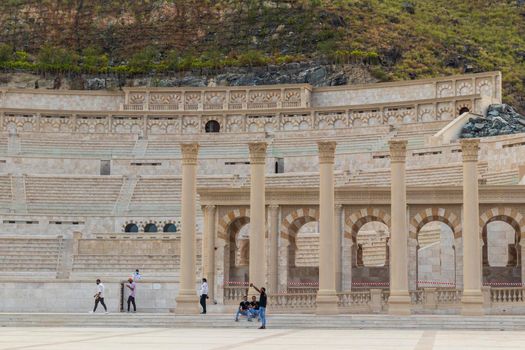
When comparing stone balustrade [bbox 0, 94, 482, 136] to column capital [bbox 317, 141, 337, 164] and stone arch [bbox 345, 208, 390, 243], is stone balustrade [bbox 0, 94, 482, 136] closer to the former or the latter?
stone arch [bbox 345, 208, 390, 243]

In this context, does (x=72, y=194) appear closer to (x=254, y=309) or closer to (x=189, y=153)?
(x=189, y=153)

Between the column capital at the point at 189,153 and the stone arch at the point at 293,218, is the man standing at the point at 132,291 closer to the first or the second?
the column capital at the point at 189,153

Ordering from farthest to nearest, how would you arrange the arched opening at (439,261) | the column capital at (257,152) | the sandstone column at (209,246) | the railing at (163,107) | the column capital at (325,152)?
the railing at (163,107) → the arched opening at (439,261) → the sandstone column at (209,246) → the column capital at (257,152) → the column capital at (325,152)

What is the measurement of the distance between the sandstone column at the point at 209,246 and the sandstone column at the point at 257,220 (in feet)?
17.6

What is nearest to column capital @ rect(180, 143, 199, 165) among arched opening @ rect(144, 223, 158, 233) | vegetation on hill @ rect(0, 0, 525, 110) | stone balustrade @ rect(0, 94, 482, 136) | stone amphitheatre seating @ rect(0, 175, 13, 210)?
arched opening @ rect(144, 223, 158, 233)

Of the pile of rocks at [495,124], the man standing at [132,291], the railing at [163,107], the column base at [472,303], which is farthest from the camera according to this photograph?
the railing at [163,107]

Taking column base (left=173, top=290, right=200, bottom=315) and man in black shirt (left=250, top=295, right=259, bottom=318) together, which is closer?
man in black shirt (left=250, top=295, right=259, bottom=318)

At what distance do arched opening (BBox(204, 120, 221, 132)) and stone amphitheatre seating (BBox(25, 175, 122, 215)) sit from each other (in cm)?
1071

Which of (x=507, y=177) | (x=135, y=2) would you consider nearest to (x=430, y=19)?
(x=135, y=2)

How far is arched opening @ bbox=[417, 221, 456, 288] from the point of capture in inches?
1636

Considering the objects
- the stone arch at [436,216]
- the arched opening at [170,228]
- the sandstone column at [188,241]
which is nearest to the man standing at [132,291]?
the sandstone column at [188,241]

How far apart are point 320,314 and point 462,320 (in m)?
5.03

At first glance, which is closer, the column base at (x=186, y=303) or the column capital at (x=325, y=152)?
the column base at (x=186, y=303)

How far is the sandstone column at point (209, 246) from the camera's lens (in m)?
40.1
